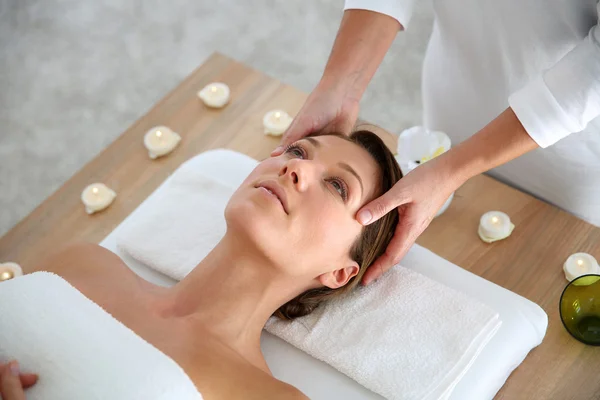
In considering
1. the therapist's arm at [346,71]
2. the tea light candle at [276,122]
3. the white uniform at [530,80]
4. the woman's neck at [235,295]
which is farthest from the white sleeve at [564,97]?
the tea light candle at [276,122]

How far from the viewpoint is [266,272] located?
154 cm

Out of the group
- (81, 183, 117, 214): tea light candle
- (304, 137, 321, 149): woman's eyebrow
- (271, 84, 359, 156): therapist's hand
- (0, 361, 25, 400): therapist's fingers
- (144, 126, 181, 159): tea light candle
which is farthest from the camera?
(144, 126, 181, 159): tea light candle

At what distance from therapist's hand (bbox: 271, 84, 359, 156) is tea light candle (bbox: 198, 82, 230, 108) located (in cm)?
49

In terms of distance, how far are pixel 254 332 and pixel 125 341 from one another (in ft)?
1.00

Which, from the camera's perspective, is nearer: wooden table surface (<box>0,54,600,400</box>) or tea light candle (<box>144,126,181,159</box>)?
wooden table surface (<box>0,54,600,400</box>)

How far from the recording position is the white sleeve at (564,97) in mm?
1334

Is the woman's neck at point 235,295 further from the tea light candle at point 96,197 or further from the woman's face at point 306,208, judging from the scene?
the tea light candle at point 96,197

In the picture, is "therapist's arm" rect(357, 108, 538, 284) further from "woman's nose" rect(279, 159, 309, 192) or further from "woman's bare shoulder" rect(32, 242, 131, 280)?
"woman's bare shoulder" rect(32, 242, 131, 280)

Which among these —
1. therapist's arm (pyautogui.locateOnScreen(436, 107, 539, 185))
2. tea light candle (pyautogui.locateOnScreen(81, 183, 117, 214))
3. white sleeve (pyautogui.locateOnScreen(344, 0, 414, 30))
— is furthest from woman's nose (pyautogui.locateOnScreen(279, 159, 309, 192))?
tea light candle (pyautogui.locateOnScreen(81, 183, 117, 214))

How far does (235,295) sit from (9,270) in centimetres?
65

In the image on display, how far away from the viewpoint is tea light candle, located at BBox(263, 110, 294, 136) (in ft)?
6.70

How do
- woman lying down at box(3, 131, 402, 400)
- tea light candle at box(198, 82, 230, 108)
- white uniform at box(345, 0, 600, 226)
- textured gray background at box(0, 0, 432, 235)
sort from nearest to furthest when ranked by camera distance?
white uniform at box(345, 0, 600, 226) → woman lying down at box(3, 131, 402, 400) → tea light candle at box(198, 82, 230, 108) → textured gray background at box(0, 0, 432, 235)

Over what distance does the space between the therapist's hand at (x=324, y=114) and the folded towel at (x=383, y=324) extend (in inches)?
12.6

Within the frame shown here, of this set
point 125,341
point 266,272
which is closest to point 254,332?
point 266,272
